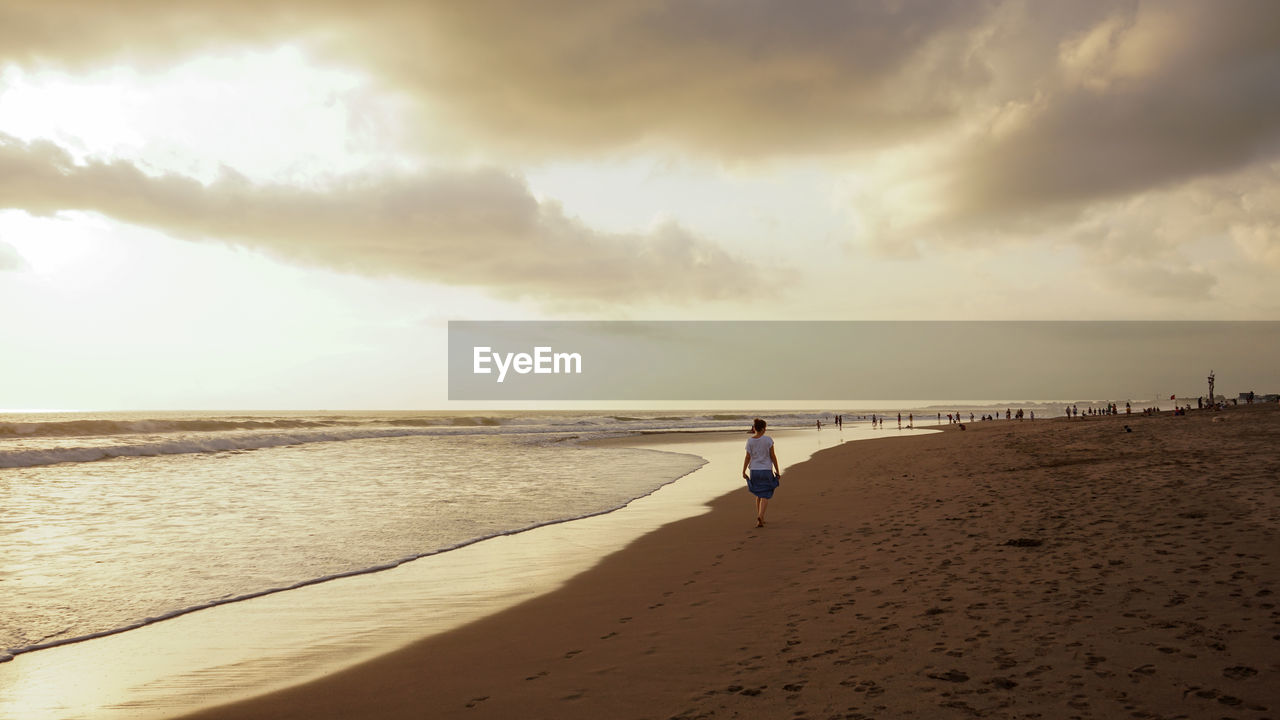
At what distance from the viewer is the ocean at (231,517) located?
367 inches

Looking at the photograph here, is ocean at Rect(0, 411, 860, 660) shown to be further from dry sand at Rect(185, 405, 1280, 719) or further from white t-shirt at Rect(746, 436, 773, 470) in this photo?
white t-shirt at Rect(746, 436, 773, 470)

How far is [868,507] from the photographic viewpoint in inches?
592

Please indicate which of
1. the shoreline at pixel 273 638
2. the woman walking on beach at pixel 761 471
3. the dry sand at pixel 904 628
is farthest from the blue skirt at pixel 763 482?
the shoreline at pixel 273 638

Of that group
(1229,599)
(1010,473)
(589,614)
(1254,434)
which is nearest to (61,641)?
(589,614)

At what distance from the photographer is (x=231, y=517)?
15.6 meters

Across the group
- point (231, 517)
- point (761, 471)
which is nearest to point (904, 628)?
point (761, 471)

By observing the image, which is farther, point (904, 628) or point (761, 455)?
point (761, 455)

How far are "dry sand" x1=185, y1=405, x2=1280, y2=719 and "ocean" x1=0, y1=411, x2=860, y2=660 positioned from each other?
4284 millimetres

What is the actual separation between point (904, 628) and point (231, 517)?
607 inches

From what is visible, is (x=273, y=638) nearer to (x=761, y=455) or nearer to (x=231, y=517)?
(x=761, y=455)

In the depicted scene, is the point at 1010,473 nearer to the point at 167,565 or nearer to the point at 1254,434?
the point at 1254,434

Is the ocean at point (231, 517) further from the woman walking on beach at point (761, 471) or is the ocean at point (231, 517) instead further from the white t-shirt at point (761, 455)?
the white t-shirt at point (761, 455)

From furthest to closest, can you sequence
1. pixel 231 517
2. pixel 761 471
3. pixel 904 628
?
1. pixel 231 517
2. pixel 761 471
3. pixel 904 628

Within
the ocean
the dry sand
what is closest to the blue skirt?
the dry sand
